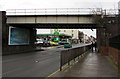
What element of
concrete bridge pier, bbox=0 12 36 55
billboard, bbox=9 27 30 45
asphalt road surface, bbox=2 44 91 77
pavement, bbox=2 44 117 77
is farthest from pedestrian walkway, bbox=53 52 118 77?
billboard, bbox=9 27 30 45

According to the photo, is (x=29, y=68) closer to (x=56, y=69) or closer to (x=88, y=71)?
(x=56, y=69)

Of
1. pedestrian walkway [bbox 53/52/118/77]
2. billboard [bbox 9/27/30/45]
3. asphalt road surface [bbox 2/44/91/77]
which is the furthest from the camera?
billboard [bbox 9/27/30/45]

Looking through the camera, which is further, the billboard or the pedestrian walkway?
the billboard

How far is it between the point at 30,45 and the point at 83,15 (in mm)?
12850

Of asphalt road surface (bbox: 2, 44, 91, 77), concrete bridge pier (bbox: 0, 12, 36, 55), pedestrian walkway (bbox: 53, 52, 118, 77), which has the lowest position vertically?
asphalt road surface (bbox: 2, 44, 91, 77)

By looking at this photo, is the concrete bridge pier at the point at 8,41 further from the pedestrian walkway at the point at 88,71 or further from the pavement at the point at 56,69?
the pedestrian walkway at the point at 88,71

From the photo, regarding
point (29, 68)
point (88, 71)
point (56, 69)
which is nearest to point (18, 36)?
point (29, 68)

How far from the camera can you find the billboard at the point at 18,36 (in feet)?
106

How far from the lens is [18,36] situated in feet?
109

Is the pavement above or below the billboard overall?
below

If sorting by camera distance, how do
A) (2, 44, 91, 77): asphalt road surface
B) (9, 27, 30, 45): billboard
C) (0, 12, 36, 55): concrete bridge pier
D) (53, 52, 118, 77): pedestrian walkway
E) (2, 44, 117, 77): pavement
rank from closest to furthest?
(53, 52, 118, 77): pedestrian walkway < (2, 44, 117, 77): pavement < (2, 44, 91, 77): asphalt road surface < (0, 12, 36, 55): concrete bridge pier < (9, 27, 30, 45): billboard

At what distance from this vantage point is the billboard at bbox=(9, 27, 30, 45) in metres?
32.2

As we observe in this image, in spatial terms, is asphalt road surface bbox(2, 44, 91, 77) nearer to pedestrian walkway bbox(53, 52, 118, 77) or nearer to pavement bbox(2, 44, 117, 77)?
pavement bbox(2, 44, 117, 77)

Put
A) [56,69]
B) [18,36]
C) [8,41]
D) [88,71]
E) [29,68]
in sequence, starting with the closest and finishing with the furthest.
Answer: [88,71], [56,69], [29,68], [8,41], [18,36]
